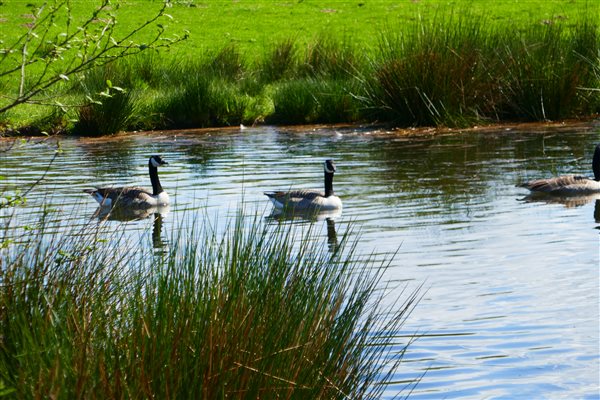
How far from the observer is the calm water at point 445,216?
8.34 m

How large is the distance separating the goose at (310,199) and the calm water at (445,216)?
407mm

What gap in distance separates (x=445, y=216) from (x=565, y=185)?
2.76 metres

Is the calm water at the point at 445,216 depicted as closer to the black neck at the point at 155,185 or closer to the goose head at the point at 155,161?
the black neck at the point at 155,185

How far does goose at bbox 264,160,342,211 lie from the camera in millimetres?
15477

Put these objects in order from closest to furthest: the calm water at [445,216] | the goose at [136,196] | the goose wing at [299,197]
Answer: the calm water at [445,216], the goose wing at [299,197], the goose at [136,196]

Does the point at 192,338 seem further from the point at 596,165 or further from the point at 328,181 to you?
the point at 596,165

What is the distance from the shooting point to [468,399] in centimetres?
758

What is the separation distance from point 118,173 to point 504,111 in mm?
10163

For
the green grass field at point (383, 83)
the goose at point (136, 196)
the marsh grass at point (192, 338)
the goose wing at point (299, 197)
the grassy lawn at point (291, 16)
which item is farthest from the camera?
the grassy lawn at point (291, 16)

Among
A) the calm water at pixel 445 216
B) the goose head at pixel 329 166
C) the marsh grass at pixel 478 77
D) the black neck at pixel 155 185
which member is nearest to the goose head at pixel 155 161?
the black neck at pixel 155 185

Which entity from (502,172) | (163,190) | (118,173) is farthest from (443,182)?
(118,173)

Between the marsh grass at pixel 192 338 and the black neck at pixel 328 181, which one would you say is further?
the black neck at pixel 328 181

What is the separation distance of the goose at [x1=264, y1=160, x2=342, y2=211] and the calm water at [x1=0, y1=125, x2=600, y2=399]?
16.0 inches

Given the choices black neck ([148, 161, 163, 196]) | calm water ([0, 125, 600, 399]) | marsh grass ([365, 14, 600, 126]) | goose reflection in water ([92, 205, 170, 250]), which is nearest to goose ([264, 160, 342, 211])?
calm water ([0, 125, 600, 399])
